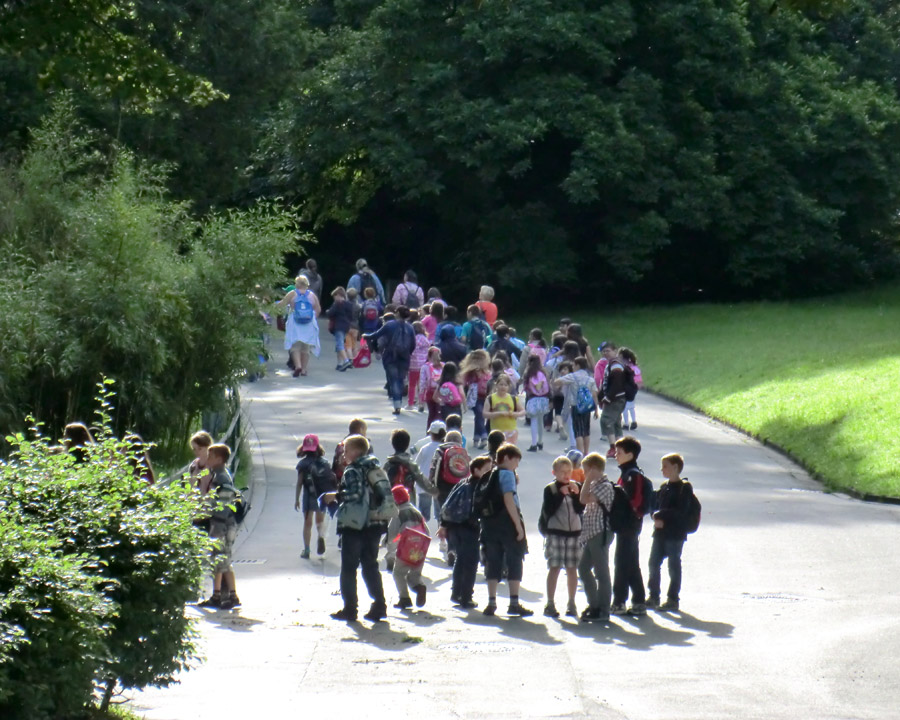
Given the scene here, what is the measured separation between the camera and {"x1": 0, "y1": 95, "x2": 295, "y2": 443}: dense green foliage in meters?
15.6

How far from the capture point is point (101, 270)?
53.4ft

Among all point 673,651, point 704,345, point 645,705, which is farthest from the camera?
point 704,345

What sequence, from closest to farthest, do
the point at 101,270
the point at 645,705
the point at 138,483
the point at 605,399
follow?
the point at 138,483 → the point at 645,705 → the point at 101,270 → the point at 605,399

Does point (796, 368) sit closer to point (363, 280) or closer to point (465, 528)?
point (363, 280)

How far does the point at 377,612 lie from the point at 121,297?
6.33m

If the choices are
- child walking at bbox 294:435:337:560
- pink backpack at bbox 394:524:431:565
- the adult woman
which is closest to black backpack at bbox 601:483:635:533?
pink backpack at bbox 394:524:431:565

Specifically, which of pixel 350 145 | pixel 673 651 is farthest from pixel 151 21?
pixel 673 651

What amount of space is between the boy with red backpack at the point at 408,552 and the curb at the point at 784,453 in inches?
352

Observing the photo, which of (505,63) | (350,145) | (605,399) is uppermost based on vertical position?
(505,63)

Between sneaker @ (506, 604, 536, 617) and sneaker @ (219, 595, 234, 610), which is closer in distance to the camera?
sneaker @ (506, 604, 536, 617)

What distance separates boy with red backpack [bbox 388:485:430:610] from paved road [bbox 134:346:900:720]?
30cm

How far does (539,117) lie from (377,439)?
1797cm

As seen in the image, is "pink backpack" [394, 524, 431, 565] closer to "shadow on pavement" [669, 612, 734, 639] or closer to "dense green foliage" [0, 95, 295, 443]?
"shadow on pavement" [669, 612, 734, 639]

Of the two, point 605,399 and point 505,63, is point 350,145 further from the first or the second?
point 605,399
